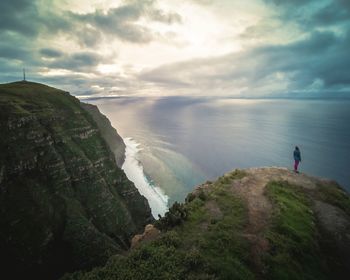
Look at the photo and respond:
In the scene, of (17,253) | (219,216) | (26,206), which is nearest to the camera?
(219,216)

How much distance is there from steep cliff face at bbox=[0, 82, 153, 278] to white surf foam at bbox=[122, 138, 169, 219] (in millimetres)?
9499

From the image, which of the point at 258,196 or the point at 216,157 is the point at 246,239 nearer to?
the point at 258,196

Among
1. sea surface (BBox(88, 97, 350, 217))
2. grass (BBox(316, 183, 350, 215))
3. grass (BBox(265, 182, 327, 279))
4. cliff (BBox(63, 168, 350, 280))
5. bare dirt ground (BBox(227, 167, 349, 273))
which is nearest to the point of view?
cliff (BBox(63, 168, 350, 280))

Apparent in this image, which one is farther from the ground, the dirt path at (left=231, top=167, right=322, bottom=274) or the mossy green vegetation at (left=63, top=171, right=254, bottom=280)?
the mossy green vegetation at (left=63, top=171, right=254, bottom=280)

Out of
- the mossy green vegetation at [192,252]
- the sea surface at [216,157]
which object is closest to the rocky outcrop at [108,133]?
the sea surface at [216,157]

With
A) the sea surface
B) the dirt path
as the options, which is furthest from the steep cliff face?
the dirt path

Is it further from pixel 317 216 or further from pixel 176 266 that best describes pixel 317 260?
pixel 176 266

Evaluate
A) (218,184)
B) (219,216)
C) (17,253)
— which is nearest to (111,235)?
(17,253)

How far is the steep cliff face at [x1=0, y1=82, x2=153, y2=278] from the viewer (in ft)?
141

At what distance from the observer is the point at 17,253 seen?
1609 inches

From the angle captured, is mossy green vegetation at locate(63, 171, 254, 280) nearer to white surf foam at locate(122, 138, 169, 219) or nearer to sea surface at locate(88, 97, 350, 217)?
white surf foam at locate(122, 138, 169, 219)

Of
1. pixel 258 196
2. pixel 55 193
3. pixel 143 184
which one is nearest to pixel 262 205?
pixel 258 196

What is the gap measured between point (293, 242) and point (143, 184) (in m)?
84.4

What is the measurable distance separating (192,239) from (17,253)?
3987 centimetres
